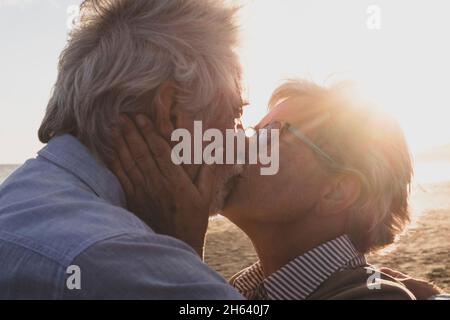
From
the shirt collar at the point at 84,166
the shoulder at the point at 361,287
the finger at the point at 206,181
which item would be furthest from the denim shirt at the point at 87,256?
the shoulder at the point at 361,287

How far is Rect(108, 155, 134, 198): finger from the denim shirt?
0.40 m

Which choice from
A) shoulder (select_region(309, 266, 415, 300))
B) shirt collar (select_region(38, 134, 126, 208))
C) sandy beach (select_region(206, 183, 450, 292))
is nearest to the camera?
shirt collar (select_region(38, 134, 126, 208))

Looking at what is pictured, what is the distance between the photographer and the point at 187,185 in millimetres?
2553

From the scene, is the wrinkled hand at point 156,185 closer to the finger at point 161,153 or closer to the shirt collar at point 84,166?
the finger at point 161,153

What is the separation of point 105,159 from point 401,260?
897 centimetres

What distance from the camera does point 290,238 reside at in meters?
3.36

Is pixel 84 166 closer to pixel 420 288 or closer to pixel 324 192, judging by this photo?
pixel 324 192

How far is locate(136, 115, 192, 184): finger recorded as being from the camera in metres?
2.48

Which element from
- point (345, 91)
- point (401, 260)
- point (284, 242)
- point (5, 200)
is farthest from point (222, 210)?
point (401, 260)

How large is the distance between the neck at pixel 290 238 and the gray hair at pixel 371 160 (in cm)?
18

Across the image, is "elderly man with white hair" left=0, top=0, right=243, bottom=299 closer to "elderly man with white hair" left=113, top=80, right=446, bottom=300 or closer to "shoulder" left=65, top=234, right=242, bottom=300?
"shoulder" left=65, top=234, right=242, bottom=300

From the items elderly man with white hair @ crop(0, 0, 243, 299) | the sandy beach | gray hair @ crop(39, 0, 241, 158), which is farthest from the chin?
the sandy beach

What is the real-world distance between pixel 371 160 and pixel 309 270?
0.77 m
